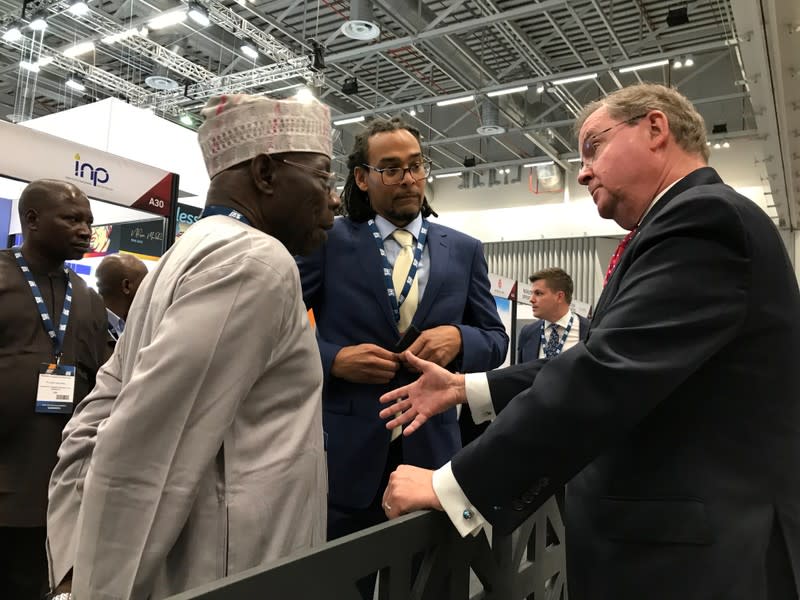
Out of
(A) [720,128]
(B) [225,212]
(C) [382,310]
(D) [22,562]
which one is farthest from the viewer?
(A) [720,128]

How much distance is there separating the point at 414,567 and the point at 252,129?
84 centimetres

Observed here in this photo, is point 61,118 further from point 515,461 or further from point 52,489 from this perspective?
point 515,461

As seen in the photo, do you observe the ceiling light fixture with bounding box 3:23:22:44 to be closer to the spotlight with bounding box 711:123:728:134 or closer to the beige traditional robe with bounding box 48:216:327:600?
the beige traditional robe with bounding box 48:216:327:600

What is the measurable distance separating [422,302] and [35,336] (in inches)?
59.5

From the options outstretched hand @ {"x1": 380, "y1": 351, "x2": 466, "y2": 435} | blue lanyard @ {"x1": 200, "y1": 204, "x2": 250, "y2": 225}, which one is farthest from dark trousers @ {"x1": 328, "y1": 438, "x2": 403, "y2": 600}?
blue lanyard @ {"x1": 200, "y1": 204, "x2": 250, "y2": 225}

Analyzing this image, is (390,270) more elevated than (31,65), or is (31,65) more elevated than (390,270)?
(31,65)

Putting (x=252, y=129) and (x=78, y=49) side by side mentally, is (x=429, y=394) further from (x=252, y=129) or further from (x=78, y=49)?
(x=78, y=49)

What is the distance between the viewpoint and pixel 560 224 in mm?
13664

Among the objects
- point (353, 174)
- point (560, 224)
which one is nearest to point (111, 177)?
point (353, 174)

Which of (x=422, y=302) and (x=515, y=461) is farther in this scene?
(x=422, y=302)

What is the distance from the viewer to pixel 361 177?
167 centimetres

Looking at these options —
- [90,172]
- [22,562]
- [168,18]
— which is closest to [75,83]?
[168,18]

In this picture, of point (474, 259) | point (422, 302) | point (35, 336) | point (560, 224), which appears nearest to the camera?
point (422, 302)

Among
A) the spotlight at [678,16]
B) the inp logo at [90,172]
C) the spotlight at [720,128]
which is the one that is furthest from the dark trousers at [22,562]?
the spotlight at [720,128]
